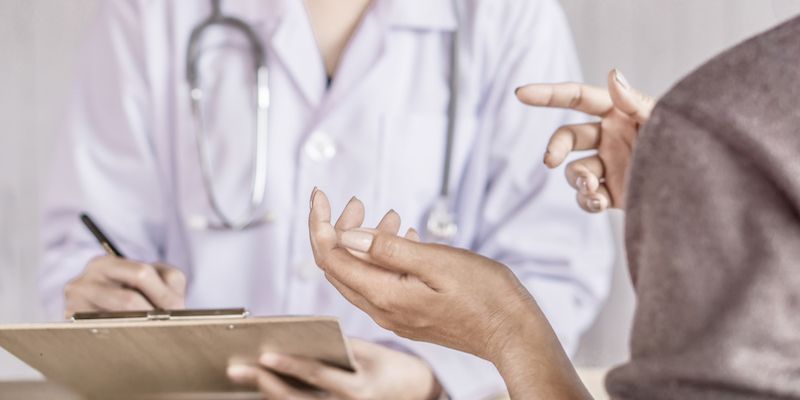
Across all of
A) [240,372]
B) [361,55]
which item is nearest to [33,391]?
[240,372]

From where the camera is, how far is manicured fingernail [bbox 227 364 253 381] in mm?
740

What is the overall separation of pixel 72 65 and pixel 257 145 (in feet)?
1.59

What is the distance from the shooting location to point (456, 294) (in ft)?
1.64

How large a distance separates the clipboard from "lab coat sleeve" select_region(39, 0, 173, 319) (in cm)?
31

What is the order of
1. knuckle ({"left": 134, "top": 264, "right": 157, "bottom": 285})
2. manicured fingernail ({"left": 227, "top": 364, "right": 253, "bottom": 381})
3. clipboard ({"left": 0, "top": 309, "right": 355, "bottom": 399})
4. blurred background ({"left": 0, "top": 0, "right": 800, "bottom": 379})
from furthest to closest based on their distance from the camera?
1. blurred background ({"left": 0, "top": 0, "right": 800, "bottom": 379})
2. knuckle ({"left": 134, "top": 264, "right": 157, "bottom": 285})
3. manicured fingernail ({"left": 227, "top": 364, "right": 253, "bottom": 381})
4. clipboard ({"left": 0, "top": 309, "right": 355, "bottom": 399})

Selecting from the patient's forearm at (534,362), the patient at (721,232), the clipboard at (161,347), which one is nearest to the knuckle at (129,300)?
the clipboard at (161,347)

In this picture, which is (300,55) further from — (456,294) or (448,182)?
(456,294)

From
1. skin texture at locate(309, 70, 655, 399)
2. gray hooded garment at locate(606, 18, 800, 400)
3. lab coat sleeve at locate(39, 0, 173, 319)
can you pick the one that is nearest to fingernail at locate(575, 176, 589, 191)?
skin texture at locate(309, 70, 655, 399)

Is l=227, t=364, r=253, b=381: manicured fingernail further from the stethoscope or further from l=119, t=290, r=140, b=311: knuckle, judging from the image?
the stethoscope

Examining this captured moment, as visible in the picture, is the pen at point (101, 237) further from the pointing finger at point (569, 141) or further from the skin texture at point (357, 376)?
the pointing finger at point (569, 141)

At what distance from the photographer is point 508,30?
1062mm

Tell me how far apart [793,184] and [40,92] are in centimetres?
122

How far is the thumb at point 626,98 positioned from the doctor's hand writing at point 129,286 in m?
0.40

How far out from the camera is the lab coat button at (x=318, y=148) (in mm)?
1017
